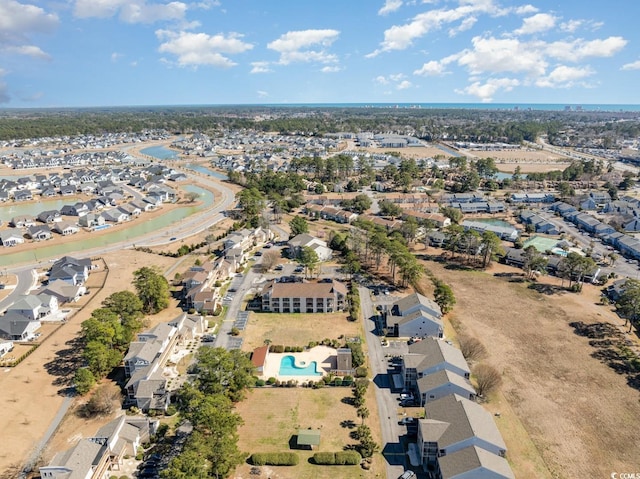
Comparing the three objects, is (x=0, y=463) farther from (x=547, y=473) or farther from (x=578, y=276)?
(x=578, y=276)

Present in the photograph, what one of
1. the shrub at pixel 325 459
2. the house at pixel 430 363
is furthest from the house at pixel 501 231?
the shrub at pixel 325 459

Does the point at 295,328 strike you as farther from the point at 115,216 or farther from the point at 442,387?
the point at 115,216

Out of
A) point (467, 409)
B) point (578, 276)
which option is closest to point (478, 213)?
point (578, 276)

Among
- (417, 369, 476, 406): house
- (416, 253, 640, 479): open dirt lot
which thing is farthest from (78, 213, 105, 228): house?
(417, 369, 476, 406): house

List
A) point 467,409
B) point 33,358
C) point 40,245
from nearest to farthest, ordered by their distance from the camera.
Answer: point 467,409
point 33,358
point 40,245

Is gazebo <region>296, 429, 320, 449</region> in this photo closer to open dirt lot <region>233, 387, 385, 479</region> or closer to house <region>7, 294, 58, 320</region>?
open dirt lot <region>233, 387, 385, 479</region>

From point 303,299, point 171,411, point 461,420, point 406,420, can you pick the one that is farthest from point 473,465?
point 303,299

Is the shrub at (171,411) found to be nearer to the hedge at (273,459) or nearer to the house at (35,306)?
the hedge at (273,459)
